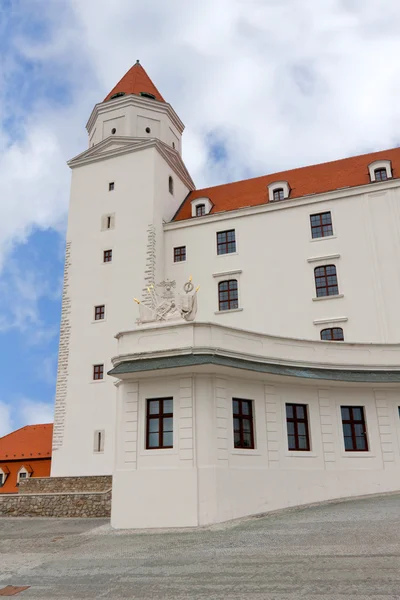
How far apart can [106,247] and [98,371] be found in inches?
281

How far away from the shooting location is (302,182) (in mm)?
31406

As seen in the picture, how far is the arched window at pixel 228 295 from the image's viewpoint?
94.0 feet

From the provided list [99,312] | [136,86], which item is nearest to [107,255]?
[99,312]

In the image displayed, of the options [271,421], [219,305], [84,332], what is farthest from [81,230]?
[271,421]

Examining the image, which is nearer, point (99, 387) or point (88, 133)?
point (99, 387)

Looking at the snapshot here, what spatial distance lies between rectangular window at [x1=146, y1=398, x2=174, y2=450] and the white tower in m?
10.6

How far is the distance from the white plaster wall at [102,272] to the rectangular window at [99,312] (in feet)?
0.73

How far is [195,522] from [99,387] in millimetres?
14175

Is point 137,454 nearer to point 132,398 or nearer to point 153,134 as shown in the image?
point 132,398

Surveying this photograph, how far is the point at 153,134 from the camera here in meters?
35.2

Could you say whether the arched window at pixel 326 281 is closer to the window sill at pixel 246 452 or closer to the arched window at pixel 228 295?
the arched window at pixel 228 295

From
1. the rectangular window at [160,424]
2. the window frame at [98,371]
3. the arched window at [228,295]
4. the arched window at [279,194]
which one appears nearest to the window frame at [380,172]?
the arched window at [279,194]

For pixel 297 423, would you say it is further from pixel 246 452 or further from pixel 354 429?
pixel 246 452

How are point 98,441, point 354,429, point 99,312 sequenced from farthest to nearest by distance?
point 99,312, point 98,441, point 354,429
